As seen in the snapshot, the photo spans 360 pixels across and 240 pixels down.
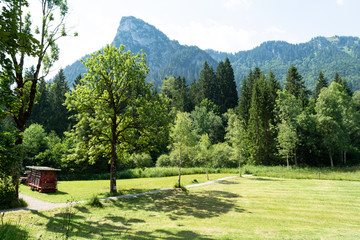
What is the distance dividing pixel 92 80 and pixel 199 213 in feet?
45.0

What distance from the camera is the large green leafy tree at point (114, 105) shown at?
17953 mm

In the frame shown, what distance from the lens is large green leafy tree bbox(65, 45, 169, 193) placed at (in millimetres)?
17953

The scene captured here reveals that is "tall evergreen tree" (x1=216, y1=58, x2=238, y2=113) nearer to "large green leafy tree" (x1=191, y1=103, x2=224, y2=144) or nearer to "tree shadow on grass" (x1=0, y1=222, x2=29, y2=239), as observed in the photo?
"large green leafy tree" (x1=191, y1=103, x2=224, y2=144)

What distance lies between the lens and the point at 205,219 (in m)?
11.5

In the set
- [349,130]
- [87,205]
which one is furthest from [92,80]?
[349,130]

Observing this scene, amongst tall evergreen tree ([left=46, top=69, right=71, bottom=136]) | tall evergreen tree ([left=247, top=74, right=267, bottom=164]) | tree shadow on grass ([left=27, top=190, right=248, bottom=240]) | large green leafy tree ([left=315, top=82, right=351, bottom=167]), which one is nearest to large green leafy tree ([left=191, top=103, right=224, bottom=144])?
tall evergreen tree ([left=247, top=74, right=267, bottom=164])

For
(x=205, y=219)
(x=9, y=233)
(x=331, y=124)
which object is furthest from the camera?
(x=331, y=124)

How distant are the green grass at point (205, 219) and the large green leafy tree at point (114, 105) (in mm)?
5821

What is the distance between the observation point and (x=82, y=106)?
17.8 m

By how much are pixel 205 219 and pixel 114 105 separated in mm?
12399

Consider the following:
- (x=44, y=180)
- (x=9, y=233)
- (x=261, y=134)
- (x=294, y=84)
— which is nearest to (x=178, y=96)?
(x=261, y=134)

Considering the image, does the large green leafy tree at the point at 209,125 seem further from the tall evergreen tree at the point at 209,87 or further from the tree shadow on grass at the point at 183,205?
the tree shadow on grass at the point at 183,205

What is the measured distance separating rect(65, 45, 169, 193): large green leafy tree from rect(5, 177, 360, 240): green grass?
5.82 meters

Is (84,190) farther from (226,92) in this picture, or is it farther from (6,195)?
(226,92)
